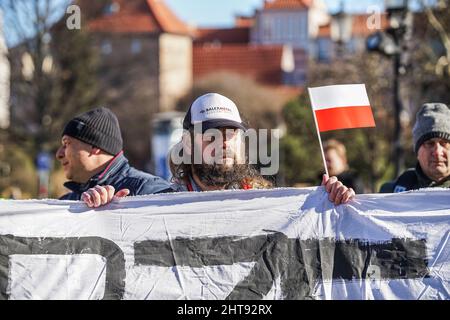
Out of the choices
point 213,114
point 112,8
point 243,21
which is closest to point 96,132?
point 213,114

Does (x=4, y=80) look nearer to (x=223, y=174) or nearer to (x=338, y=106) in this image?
(x=223, y=174)

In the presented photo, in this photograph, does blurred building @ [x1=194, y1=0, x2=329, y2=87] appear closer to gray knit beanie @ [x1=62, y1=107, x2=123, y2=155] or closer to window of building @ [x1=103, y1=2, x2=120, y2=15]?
window of building @ [x1=103, y1=2, x2=120, y2=15]

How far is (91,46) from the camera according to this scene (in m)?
36.2

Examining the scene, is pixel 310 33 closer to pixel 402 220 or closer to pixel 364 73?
pixel 364 73

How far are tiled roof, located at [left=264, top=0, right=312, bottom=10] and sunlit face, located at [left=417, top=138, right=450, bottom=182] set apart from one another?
88996 millimetres

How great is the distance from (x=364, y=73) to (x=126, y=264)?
2340cm

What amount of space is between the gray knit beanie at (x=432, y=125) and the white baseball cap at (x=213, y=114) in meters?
1.36

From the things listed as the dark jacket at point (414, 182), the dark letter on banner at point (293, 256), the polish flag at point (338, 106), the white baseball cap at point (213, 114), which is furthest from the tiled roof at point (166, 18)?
the dark letter on banner at point (293, 256)

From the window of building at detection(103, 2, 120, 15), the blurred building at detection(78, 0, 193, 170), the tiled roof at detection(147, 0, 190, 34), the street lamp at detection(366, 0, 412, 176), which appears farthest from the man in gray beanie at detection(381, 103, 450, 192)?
the tiled roof at detection(147, 0, 190, 34)

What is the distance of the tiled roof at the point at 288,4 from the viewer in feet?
313

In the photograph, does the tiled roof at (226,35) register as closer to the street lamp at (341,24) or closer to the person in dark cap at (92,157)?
the street lamp at (341,24)

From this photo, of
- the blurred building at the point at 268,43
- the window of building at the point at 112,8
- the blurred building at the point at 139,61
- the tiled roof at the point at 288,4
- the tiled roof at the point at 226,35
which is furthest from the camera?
the tiled roof at the point at 226,35

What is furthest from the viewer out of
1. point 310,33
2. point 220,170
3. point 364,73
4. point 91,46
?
point 310,33
